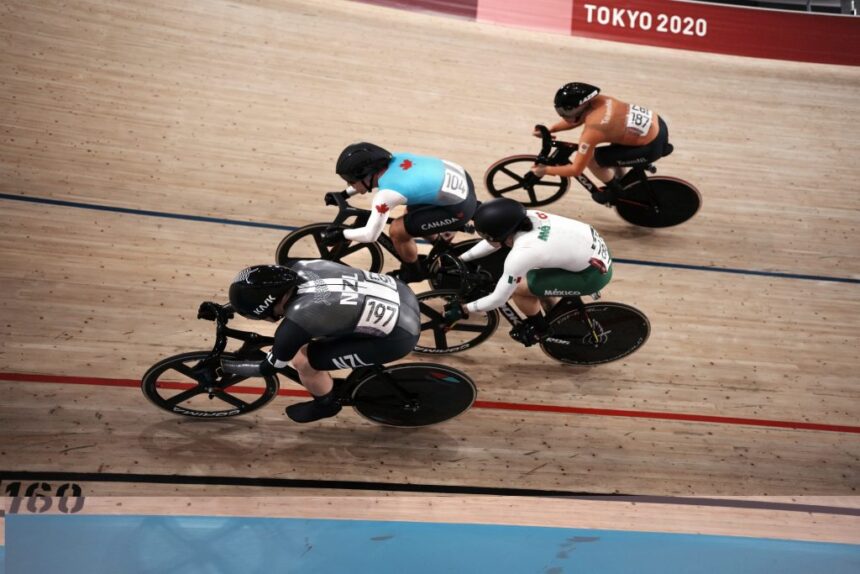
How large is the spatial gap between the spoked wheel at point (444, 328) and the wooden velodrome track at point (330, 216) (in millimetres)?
126

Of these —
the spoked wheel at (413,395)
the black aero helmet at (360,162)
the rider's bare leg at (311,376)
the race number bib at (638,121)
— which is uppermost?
the race number bib at (638,121)

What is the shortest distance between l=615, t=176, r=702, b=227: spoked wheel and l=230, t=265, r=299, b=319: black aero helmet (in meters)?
3.23

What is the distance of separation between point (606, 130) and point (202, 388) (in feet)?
10.3

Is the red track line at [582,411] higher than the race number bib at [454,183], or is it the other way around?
the race number bib at [454,183]

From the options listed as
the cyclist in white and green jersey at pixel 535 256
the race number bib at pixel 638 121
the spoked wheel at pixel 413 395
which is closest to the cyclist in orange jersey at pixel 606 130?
the race number bib at pixel 638 121

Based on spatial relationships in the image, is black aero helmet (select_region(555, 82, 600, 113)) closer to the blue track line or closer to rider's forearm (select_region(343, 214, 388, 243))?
the blue track line

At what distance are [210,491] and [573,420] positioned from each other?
2040mm

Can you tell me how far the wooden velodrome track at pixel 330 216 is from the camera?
3857 mm

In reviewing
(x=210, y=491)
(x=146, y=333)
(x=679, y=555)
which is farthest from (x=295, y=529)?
(x=679, y=555)

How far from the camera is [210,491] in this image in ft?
11.6

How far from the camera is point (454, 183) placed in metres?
4.24

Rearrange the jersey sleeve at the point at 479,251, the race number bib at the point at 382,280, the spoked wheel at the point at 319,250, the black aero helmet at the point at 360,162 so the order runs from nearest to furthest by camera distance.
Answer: the race number bib at the point at 382,280
the jersey sleeve at the point at 479,251
the black aero helmet at the point at 360,162
the spoked wheel at the point at 319,250

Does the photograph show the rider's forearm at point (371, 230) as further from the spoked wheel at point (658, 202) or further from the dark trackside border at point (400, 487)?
the spoked wheel at point (658, 202)

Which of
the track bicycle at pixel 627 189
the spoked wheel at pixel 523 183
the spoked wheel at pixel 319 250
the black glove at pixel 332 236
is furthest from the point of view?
the spoked wheel at pixel 523 183
